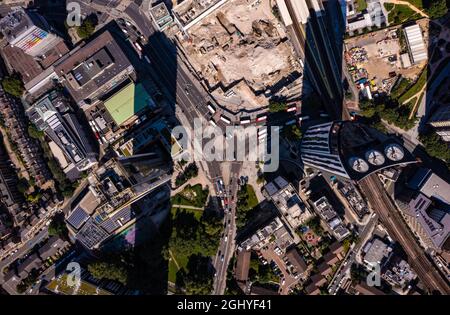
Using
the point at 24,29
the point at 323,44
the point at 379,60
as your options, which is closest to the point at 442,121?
the point at 379,60

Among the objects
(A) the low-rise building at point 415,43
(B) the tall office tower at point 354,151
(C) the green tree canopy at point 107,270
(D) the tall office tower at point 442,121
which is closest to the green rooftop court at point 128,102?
(C) the green tree canopy at point 107,270

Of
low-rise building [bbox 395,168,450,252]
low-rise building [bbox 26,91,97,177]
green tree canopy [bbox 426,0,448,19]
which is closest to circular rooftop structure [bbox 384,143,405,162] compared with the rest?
low-rise building [bbox 395,168,450,252]

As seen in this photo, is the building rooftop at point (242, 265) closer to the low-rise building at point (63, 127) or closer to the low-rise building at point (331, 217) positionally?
the low-rise building at point (331, 217)

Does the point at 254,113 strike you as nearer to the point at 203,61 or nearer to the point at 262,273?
the point at 203,61

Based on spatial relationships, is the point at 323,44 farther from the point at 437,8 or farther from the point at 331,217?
the point at 331,217

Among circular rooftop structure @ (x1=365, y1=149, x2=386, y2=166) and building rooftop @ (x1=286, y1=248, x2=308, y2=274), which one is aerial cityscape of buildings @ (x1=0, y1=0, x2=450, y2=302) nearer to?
building rooftop @ (x1=286, y1=248, x2=308, y2=274)

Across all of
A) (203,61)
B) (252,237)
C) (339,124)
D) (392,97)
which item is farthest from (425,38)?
(252,237)

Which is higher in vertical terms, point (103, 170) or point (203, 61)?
point (203, 61)
